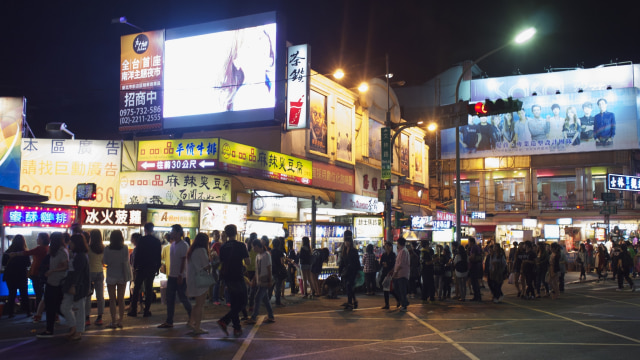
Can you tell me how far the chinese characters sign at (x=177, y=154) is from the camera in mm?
21359

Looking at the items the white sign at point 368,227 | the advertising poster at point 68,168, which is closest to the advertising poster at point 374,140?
the white sign at point 368,227

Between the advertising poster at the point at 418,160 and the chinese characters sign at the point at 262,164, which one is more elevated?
the advertising poster at the point at 418,160

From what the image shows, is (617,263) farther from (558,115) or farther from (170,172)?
(558,115)

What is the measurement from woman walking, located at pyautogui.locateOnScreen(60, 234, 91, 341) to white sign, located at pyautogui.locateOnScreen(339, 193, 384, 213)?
740 inches

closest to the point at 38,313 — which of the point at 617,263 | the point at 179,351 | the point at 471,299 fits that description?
the point at 179,351

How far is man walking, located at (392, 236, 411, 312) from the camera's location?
14.6 m

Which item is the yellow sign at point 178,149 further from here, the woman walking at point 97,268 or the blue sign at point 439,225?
the blue sign at point 439,225

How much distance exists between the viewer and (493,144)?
54.8 metres

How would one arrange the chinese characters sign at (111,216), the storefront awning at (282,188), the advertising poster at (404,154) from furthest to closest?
the advertising poster at (404,154), the storefront awning at (282,188), the chinese characters sign at (111,216)

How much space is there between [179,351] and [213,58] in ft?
62.3

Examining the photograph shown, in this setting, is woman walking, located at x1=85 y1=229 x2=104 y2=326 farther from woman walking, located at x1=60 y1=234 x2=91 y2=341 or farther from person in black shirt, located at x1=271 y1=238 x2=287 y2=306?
person in black shirt, located at x1=271 y1=238 x2=287 y2=306

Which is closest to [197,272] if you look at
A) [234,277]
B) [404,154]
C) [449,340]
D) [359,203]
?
[234,277]

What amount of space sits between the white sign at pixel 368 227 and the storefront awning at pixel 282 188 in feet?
9.70

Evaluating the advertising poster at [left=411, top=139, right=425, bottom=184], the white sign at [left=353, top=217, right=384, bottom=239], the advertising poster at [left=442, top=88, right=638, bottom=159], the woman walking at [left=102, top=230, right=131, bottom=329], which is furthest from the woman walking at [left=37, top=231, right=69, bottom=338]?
the advertising poster at [left=442, top=88, right=638, bottom=159]
